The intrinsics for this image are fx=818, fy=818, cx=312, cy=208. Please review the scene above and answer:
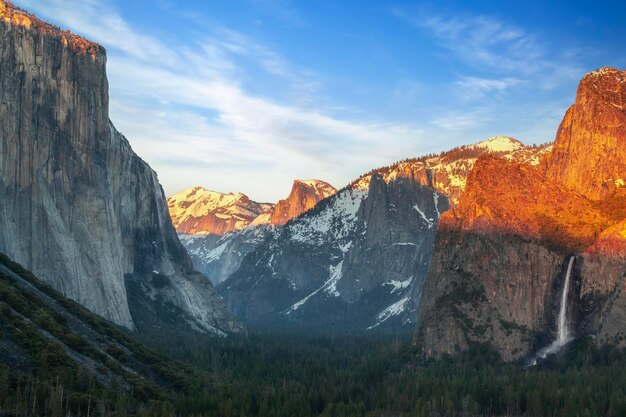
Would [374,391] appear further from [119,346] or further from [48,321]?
[48,321]

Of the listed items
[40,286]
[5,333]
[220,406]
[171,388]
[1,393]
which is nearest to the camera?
[1,393]

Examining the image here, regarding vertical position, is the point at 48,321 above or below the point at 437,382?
above

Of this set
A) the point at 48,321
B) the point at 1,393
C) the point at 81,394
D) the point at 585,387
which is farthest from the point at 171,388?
the point at 585,387

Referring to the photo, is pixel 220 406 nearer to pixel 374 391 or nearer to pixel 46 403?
pixel 46 403

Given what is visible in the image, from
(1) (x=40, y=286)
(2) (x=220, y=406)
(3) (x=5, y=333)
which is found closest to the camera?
(3) (x=5, y=333)

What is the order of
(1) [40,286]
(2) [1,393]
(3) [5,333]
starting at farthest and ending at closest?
(1) [40,286], (3) [5,333], (2) [1,393]

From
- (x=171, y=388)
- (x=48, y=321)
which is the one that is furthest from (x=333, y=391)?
(x=48, y=321)

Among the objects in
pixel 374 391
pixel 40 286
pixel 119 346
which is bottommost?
pixel 374 391

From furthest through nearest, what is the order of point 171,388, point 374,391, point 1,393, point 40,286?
point 374,391
point 40,286
point 171,388
point 1,393

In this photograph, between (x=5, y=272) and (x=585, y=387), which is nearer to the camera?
(x=5, y=272)
